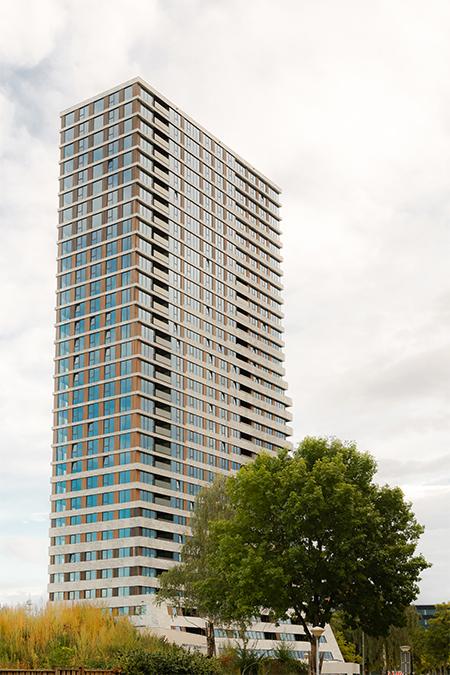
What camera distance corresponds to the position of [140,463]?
12031cm

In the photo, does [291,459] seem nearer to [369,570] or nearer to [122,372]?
[369,570]

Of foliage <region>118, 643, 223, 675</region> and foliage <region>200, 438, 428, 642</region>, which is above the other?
foliage <region>200, 438, 428, 642</region>

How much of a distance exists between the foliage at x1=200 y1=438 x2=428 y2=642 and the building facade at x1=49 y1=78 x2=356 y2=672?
5173 cm

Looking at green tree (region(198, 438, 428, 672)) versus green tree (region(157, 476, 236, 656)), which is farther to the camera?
green tree (region(157, 476, 236, 656))

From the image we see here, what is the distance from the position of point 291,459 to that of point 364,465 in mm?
4853

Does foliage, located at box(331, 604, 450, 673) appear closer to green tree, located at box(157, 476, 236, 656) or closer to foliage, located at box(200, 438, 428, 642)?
green tree, located at box(157, 476, 236, 656)

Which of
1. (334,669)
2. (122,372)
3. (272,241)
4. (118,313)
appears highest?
(272,241)

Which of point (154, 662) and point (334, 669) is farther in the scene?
point (334, 669)

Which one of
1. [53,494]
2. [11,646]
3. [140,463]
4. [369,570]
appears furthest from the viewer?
[53,494]

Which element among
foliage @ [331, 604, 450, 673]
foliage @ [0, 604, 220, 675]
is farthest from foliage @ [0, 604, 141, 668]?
foliage @ [331, 604, 450, 673]

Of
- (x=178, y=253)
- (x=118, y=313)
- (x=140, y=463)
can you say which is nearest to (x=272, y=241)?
(x=178, y=253)

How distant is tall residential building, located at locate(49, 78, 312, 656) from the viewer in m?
121

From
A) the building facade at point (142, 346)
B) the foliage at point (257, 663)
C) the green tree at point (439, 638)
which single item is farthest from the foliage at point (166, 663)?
the green tree at point (439, 638)

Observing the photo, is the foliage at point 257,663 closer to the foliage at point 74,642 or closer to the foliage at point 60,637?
the foliage at point 74,642
